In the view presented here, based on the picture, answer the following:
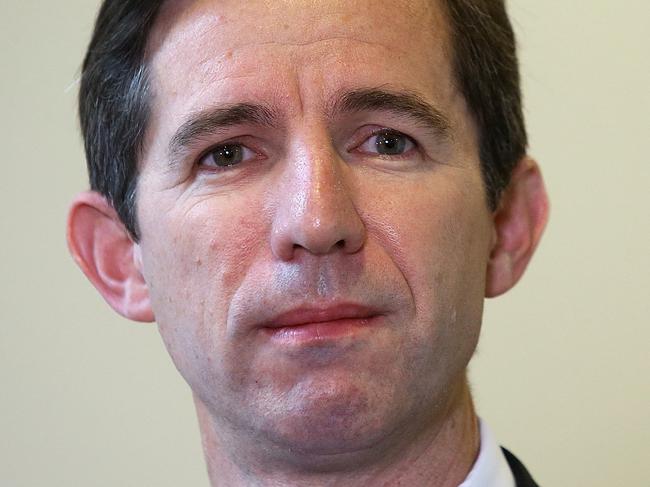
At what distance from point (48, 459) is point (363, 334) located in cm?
144

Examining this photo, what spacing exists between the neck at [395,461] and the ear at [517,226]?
0.17 meters

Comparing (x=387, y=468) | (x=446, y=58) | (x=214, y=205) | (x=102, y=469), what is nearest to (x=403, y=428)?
Answer: (x=387, y=468)

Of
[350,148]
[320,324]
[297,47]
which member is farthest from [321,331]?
[297,47]

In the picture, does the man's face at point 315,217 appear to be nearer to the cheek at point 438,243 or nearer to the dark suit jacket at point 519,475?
the cheek at point 438,243

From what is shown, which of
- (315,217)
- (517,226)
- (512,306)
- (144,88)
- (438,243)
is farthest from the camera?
(512,306)

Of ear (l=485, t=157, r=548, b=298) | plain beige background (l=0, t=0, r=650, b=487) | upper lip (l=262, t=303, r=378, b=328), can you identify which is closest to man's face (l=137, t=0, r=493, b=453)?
upper lip (l=262, t=303, r=378, b=328)

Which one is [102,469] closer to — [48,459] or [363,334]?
[48,459]

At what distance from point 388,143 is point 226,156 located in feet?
0.70

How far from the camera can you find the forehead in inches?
63.9

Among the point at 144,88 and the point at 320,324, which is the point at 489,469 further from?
the point at 144,88

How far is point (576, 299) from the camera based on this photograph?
2541 mm

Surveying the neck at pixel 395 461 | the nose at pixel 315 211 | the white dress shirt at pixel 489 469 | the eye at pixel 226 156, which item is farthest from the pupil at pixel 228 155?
the white dress shirt at pixel 489 469

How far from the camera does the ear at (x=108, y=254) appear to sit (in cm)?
190

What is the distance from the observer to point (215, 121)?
65.2 inches
